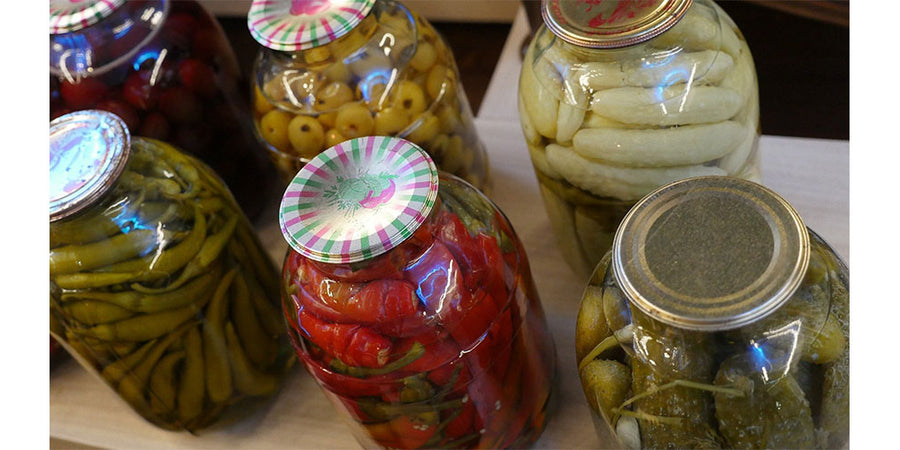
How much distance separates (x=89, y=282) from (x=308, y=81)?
0.72ft

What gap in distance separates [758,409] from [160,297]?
0.40 m

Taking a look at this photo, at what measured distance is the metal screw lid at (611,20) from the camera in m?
0.50

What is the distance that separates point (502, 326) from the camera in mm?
520

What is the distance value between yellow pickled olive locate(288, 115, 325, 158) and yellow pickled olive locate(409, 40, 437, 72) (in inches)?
3.6

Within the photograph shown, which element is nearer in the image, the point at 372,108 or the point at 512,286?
the point at 512,286

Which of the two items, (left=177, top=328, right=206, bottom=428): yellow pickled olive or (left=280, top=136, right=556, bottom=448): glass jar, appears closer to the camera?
(left=280, top=136, right=556, bottom=448): glass jar

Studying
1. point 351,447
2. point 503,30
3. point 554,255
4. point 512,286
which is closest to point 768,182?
point 554,255

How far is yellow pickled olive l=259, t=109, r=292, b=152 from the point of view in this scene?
657 millimetres

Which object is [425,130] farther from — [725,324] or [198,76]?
[725,324]

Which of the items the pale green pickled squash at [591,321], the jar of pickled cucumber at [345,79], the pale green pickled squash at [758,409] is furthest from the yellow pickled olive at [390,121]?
the pale green pickled squash at [758,409]

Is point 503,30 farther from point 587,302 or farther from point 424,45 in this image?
point 587,302

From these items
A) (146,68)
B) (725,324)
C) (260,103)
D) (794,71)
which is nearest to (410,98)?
(260,103)

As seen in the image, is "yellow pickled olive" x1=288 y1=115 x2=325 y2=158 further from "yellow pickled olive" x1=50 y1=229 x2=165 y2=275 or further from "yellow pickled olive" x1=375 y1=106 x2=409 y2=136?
"yellow pickled olive" x1=50 y1=229 x2=165 y2=275

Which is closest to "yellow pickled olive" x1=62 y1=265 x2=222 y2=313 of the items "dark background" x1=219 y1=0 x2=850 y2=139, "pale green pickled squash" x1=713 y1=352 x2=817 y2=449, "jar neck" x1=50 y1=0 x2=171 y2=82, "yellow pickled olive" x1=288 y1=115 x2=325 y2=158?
"yellow pickled olive" x1=288 y1=115 x2=325 y2=158
